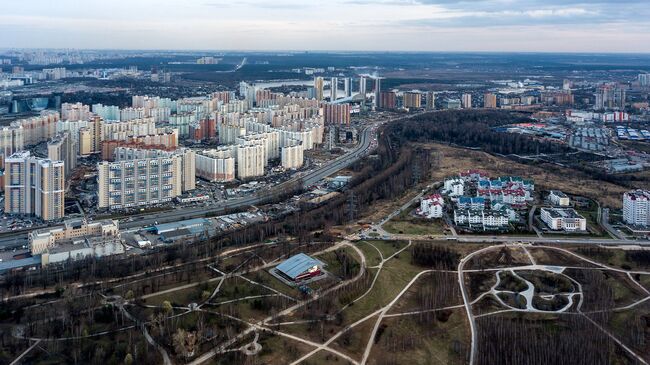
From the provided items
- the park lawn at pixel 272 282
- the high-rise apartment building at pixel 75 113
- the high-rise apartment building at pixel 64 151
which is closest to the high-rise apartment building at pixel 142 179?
the high-rise apartment building at pixel 64 151

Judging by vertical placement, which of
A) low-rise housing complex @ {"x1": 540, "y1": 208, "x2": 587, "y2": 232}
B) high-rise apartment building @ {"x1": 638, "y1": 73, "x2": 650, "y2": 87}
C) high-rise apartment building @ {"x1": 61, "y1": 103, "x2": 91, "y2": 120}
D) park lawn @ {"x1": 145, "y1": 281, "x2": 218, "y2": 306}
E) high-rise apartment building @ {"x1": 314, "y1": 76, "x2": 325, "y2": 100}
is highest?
high-rise apartment building @ {"x1": 638, "y1": 73, "x2": 650, "y2": 87}

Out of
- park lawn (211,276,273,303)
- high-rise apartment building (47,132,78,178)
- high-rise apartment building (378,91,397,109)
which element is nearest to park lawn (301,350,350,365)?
park lawn (211,276,273,303)

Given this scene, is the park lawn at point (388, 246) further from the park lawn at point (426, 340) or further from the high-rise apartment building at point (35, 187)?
the high-rise apartment building at point (35, 187)

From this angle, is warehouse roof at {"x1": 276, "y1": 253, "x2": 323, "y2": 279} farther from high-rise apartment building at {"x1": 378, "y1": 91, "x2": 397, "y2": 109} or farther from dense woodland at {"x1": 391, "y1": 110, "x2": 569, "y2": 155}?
high-rise apartment building at {"x1": 378, "y1": 91, "x2": 397, "y2": 109}

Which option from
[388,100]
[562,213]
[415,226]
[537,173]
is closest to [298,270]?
[415,226]

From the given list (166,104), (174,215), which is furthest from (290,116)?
(174,215)

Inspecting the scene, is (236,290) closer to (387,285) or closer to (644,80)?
(387,285)
